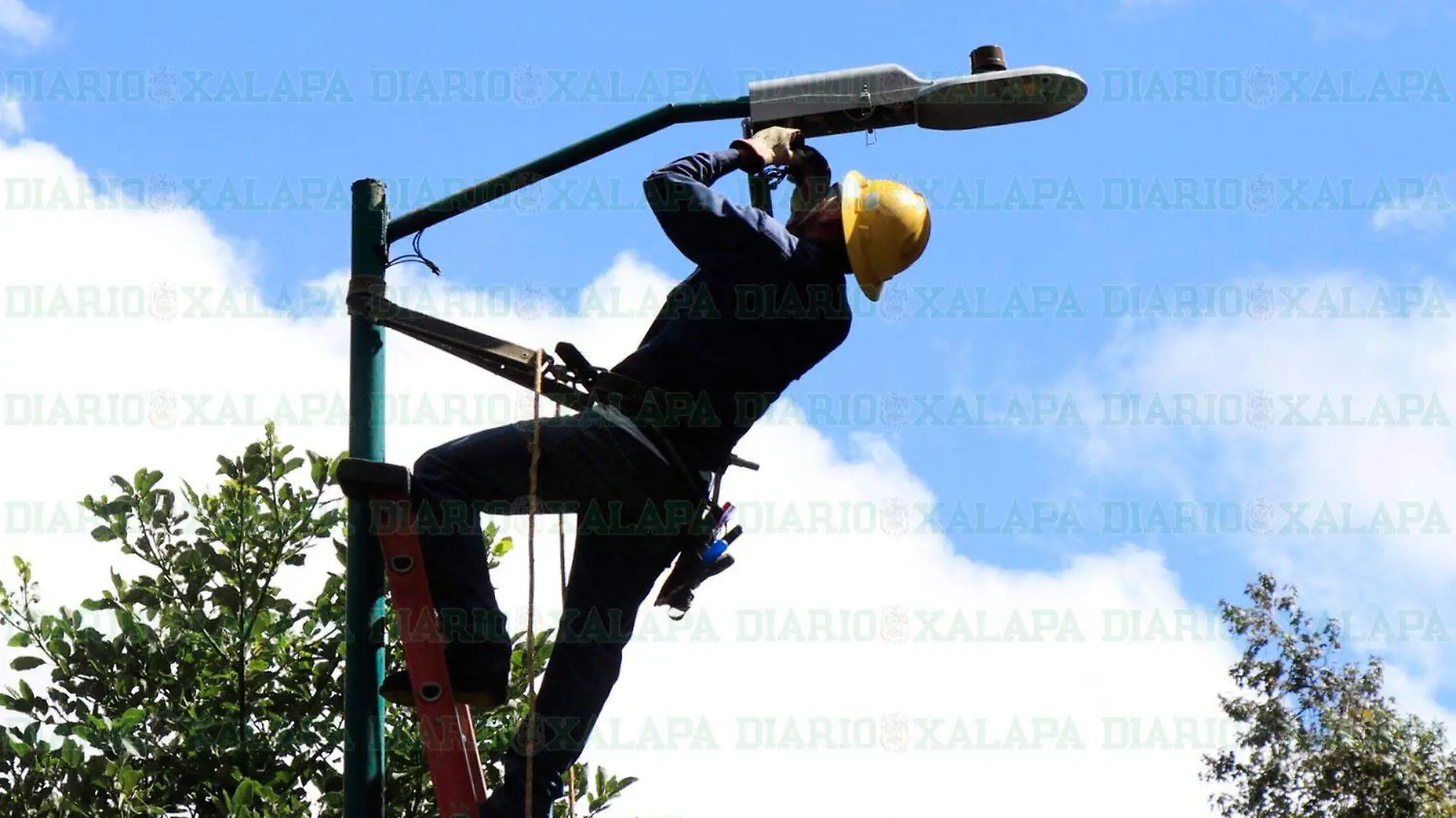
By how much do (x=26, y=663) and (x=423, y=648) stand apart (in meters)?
2.58

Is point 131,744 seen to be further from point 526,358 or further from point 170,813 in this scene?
point 526,358

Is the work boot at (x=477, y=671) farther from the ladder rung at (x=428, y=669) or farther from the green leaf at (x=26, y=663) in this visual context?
the green leaf at (x=26, y=663)

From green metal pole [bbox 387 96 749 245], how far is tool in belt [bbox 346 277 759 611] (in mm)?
225

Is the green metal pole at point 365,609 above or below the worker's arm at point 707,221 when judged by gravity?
below

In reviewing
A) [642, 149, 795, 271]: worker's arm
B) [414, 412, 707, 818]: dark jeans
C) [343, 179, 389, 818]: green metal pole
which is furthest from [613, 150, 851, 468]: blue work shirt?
[343, 179, 389, 818]: green metal pole

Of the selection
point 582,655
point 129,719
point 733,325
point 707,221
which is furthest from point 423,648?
point 129,719

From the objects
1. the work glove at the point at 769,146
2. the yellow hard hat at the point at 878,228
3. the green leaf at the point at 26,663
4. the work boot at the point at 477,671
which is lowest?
the work boot at the point at 477,671

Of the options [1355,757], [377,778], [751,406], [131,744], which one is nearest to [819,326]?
[751,406]

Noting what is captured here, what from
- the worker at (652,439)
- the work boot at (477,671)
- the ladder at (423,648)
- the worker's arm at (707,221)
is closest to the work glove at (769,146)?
the worker at (652,439)

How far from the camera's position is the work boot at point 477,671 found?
15.9ft

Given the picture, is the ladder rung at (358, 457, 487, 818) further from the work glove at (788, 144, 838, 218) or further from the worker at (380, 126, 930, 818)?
the work glove at (788, 144, 838, 218)

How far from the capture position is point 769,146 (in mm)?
5234

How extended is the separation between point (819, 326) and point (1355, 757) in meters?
19.1

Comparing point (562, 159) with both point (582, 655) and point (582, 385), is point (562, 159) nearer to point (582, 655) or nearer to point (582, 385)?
point (582, 385)
